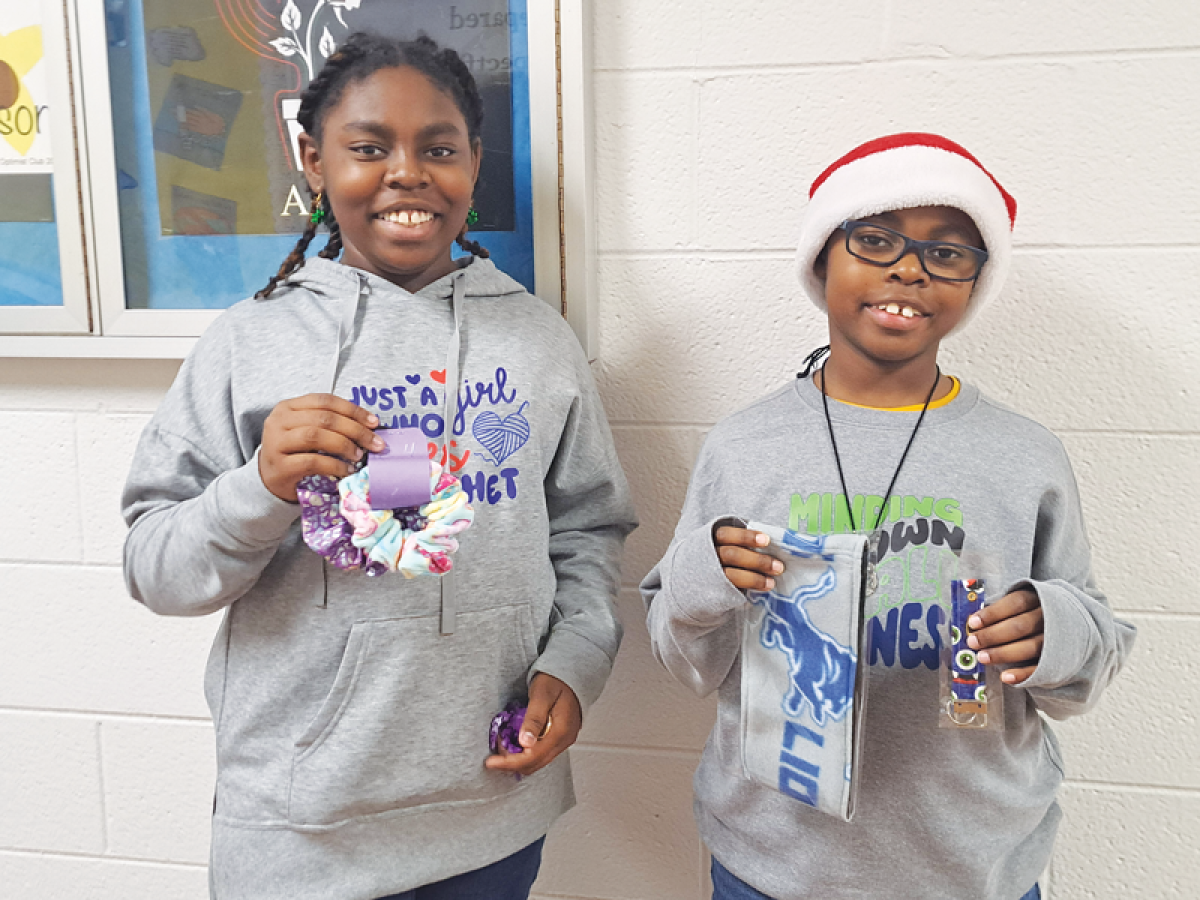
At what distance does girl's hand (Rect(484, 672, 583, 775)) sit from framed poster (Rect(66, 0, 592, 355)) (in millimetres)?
464

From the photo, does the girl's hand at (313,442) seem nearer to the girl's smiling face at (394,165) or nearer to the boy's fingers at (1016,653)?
the girl's smiling face at (394,165)

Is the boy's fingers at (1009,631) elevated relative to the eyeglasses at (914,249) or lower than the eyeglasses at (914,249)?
lower

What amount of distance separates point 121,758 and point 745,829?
1.01 m

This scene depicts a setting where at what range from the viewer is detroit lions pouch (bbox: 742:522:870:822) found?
33.6 inches

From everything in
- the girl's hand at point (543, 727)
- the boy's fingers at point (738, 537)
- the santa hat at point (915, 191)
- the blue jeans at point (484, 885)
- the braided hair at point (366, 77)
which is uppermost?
the braided hair at point (366, 77)

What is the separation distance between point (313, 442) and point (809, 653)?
0.50 metres

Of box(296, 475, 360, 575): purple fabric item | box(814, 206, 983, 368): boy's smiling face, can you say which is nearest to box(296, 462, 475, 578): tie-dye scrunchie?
box(296, 475, 360, 575): purple fabric item

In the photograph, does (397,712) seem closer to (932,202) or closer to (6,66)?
(932,202)

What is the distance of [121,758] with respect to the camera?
1.46 metres

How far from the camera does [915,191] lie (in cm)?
94

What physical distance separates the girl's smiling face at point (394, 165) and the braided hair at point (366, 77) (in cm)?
1

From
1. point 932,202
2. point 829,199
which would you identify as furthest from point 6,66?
point 932,202

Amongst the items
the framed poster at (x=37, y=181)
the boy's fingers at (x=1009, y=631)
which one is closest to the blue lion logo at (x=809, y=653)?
the boy's fingers at (x=1009, y=631)

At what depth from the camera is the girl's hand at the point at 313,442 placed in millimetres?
876
